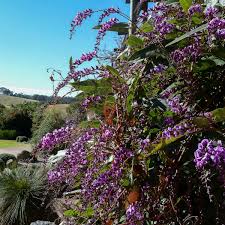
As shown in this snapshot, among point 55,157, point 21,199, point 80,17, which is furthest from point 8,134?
point 80,17

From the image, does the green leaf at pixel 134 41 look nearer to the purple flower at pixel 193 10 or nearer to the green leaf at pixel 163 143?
the purple flower at pixel 193 10

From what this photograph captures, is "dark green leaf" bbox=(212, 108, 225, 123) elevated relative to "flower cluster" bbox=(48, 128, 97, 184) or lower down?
elevated

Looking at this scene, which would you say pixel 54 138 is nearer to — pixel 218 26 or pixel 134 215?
pixel 134 215

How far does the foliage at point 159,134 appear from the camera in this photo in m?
1.40

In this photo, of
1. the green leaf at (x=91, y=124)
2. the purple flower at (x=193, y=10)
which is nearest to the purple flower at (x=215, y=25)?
the purple flower at (x=193, y=10)

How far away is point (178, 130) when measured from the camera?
4.23ft

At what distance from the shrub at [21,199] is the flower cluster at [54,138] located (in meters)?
6.79

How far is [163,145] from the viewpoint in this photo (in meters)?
1.34

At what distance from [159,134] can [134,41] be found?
0.45m

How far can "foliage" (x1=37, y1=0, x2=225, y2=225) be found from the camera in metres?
1.40

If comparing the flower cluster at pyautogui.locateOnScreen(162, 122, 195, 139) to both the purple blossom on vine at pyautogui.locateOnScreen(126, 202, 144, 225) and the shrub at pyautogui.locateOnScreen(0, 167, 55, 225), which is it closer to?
the purple blossom on vine at pyautogui.locateOnScreen(126, 202, 144, 225)

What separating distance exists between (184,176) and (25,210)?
749cm

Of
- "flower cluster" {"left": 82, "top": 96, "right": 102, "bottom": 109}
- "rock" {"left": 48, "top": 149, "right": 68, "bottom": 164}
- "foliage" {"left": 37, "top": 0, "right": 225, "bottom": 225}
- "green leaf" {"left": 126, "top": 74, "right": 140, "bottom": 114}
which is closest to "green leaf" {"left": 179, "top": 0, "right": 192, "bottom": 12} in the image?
"foliage" {"left": 37, "top": 0, "right": 225, "bottom": 225}

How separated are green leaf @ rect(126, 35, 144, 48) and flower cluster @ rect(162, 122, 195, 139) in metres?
0.48
